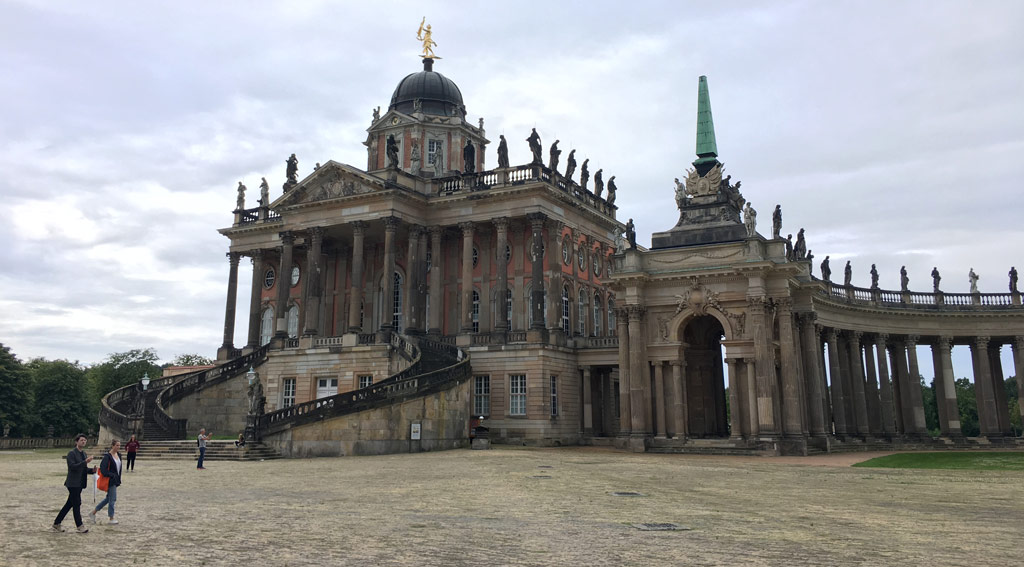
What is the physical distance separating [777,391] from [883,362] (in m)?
13.9

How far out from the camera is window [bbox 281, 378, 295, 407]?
1987 inches

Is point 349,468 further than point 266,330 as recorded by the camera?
No

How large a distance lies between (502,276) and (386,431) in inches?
626

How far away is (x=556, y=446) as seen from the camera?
46.4 meters

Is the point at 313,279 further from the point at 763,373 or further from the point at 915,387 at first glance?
the point at 915,387

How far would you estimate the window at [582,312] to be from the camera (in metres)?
53.7

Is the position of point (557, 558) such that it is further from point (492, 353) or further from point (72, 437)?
point (72, 437)

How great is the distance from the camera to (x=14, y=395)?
2425 inches

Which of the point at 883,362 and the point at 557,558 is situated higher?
the point at 883,362

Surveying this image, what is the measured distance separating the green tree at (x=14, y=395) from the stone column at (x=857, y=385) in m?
59.4

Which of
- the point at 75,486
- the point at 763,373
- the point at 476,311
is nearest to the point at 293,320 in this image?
the point at 476,311

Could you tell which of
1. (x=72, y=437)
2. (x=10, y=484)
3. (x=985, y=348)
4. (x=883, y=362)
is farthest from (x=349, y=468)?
(x=72, y=437)

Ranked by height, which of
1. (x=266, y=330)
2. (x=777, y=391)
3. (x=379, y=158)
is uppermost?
(x=379, y=158)

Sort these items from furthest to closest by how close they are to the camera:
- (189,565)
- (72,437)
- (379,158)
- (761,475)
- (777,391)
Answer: (72,437) → (379,158) → (777,391) → (761,475) → (189,565)
